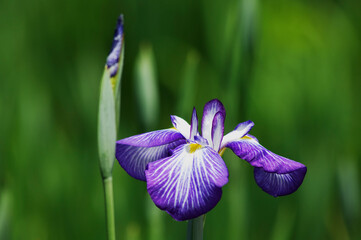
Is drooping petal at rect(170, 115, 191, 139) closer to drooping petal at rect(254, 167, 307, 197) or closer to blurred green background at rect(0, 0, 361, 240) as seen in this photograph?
drooping petal at rect(254, 167, 307, 197)

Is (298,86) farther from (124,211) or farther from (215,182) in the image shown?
(215,182)

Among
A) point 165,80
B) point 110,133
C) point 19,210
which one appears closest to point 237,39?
point 110,133

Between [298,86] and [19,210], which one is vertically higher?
[298,86]

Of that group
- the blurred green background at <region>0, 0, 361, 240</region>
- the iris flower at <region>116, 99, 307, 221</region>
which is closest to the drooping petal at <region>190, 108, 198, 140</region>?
the iris flower at <region>116, 99, 307, 221</region>

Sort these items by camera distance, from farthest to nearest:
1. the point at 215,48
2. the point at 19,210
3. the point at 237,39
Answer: the point at 215,48 → the point at 19,210 → the point at 237,39

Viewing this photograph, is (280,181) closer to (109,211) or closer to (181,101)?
(109,211)

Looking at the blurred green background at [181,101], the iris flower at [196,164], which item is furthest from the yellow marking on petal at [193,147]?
the blurred green background at [181,101]

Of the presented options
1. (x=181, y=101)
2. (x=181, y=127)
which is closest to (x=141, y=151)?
(x=181, y=127)
